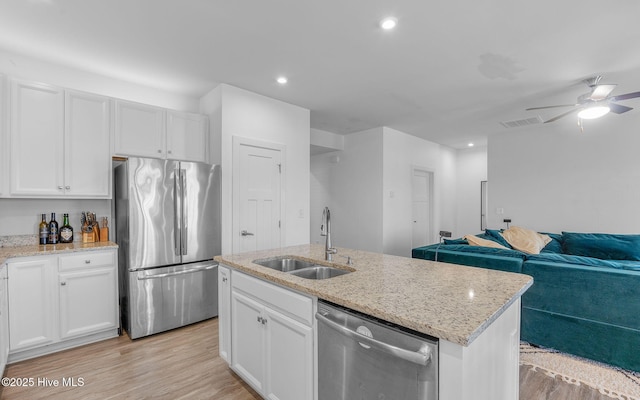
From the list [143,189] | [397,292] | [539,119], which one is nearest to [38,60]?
[143,189]

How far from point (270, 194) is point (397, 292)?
2769 millimetres

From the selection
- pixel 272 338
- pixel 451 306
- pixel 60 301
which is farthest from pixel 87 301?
pixel 451 306

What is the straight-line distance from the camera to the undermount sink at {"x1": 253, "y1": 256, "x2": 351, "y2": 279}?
6.76 ft

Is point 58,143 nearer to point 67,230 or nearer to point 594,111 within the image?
point 67,230

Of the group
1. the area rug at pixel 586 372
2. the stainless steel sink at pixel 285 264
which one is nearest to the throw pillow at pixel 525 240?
the area rug at pixel 586 372

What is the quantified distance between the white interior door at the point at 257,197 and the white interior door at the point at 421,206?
10.9 ft

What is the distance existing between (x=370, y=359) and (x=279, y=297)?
0.64 meters

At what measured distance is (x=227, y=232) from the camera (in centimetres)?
346

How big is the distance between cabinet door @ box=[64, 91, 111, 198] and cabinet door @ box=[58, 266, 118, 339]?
2.62 feet

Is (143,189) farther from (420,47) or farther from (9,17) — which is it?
(420,47)

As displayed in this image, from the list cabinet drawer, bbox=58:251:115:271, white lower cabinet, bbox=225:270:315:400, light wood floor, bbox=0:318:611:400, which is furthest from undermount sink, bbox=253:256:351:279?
cabinet drawer, bbox=58:251:115:271

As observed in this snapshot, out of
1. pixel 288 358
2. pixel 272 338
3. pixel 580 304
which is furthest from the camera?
pixel 580 304

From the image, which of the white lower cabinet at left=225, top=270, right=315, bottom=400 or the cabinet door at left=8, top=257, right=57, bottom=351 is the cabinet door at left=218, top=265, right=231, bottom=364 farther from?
the cabinet door at left=8, top=257, right=57, bottom=351

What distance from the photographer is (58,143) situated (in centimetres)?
275
